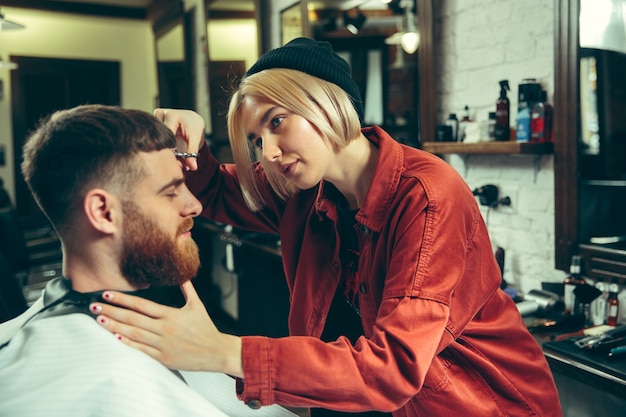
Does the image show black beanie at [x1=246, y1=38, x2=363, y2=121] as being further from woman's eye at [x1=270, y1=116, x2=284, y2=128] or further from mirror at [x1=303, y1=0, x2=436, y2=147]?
mirror at [x1=303, y1=0, x2=436, y2=147]

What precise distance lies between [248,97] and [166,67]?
18.4 feet

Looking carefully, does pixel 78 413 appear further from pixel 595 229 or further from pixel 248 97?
pixel 595 229

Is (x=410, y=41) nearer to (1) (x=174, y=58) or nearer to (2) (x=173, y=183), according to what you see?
(2) (x=173, y=183)

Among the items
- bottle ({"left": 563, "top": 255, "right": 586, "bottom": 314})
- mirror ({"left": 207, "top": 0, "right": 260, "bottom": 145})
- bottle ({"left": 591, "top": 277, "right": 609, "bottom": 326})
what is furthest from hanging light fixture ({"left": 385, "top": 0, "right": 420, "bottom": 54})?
mirror ({"left": 207, "top": 0, "right": 260, "bottom": 145})

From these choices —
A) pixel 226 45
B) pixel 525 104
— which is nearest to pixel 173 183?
pixel 525 104

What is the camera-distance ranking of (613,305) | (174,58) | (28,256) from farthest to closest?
(174,58) < (28,256) < (613,305)

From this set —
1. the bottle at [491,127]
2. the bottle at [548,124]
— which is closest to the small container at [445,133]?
the bottle at [491,127]

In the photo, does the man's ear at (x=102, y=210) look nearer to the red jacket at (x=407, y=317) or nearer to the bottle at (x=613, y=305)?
the red jacket at (x=407, y=317)

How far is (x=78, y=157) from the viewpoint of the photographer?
1166mm

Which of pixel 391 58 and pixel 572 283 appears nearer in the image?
pixel 572 283

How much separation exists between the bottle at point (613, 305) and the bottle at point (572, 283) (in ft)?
0.33

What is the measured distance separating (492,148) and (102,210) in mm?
1607

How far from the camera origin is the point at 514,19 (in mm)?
2266

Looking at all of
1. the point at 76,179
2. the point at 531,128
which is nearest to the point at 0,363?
the point at 76,179
